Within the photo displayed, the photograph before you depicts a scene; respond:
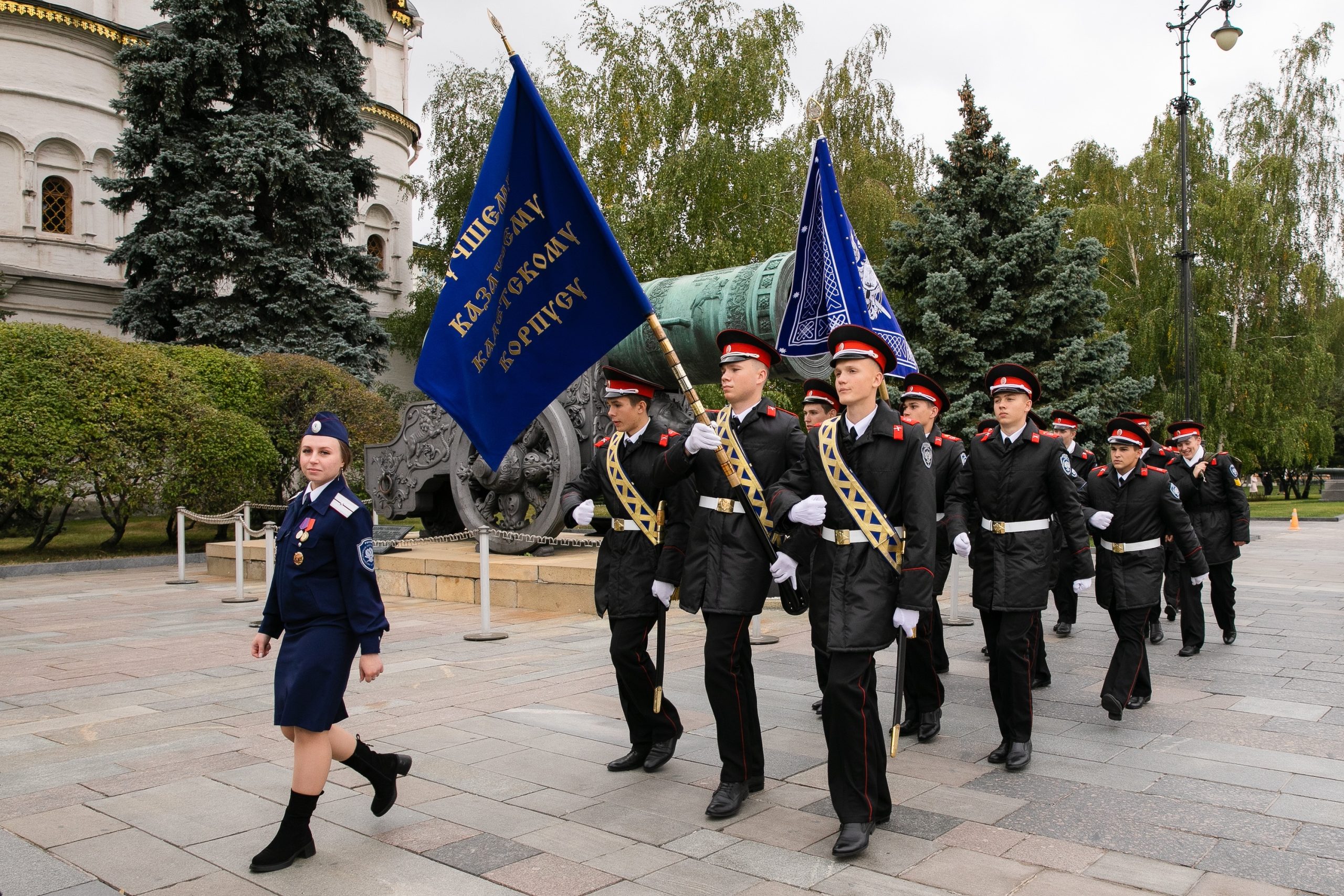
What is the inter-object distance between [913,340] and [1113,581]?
10521 millimetres

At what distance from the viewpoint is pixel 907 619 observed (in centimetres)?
381

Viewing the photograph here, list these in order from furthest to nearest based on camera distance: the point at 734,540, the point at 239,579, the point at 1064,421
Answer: the point at 239,579, the point at 1064,421, the point at 734,540

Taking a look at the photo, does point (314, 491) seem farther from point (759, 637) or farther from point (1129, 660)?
point (759, 637)

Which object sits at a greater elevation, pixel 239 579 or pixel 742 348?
pixel 742 348

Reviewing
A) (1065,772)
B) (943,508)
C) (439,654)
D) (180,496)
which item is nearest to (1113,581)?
(943,508)

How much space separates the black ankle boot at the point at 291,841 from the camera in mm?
3648

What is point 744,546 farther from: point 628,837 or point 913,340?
point 913,340

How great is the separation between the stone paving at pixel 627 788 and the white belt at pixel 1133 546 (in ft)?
2.98

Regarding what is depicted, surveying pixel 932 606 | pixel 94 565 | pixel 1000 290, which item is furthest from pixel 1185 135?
pixel 94 565

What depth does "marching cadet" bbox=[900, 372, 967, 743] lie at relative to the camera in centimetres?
537

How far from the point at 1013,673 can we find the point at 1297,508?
92.2 ft

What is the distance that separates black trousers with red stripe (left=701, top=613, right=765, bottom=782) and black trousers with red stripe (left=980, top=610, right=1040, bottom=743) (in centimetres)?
133

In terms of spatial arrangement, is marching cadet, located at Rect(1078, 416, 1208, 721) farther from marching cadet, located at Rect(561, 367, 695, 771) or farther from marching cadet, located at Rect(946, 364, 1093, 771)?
marching cadet, located at Rect(561, 367, 695, 771)

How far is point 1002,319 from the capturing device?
Result: 15211 mm
